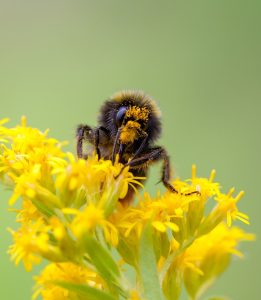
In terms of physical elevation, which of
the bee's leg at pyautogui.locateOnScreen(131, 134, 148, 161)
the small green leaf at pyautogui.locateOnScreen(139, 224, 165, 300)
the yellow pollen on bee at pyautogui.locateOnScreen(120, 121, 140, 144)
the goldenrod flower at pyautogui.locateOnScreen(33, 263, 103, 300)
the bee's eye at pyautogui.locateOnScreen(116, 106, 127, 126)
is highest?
the bee's eye at pyautogui.locateOnScreen(116, 106, 127, 126)

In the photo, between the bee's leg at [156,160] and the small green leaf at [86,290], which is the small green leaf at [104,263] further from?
the bee's leg at [156,160]

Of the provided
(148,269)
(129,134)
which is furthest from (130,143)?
(148,269)

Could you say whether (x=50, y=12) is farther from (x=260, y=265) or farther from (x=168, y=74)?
(x=260, y=265)

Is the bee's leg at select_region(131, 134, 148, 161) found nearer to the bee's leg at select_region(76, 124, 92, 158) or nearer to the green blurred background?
the bee's leg at select_region(76, 124, 92, 158)

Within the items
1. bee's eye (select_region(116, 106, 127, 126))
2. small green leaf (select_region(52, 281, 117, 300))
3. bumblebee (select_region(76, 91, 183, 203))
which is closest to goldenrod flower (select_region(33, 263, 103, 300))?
small green leaf (select_region(52, 281, 117, 300))

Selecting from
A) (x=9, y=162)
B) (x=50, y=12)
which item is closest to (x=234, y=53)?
(x=50, y=12)

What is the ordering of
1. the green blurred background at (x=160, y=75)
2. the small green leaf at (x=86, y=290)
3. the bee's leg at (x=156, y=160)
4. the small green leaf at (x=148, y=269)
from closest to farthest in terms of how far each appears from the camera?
the small green leaf at (x=86, y=290) < the small green leaf at (x=148, y=269) < the bee's leg at (x=156, y=160) < the green blurred background at (x=160, y=75)

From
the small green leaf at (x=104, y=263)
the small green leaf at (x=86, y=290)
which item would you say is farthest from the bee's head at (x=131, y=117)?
the small green leaf at (x=86, y=290)
